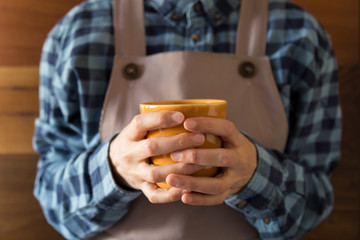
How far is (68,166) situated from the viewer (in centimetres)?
65

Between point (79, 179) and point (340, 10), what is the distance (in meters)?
0.85

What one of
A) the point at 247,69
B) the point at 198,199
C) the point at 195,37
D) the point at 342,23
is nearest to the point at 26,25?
the point at 195,37

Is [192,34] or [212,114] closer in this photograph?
[212,114]

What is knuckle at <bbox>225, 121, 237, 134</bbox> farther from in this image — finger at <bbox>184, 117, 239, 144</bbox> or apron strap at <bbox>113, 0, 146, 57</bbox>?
apron strap at <bbox>113, 0, 146, 57</bbox>

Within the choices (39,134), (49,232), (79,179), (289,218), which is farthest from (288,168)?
(49,232)

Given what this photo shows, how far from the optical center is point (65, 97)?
0.67 m

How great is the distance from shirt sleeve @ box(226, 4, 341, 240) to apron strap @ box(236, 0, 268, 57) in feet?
0.14

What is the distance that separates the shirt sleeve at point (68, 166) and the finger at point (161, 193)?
0.28 ft

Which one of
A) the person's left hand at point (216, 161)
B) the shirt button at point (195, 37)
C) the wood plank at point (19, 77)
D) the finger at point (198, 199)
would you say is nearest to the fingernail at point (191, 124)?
the person's left hand at point (216, 161)

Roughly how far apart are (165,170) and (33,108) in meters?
0.65

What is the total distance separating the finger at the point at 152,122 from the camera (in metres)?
0.40

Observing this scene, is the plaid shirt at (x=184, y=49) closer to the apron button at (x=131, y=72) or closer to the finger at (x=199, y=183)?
the apron button at (x=131, y=72)

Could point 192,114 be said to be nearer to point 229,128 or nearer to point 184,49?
point 229,128

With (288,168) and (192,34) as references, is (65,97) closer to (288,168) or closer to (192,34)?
(192,34)
